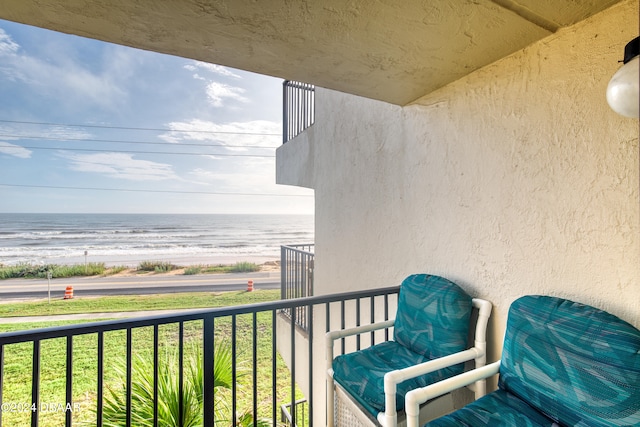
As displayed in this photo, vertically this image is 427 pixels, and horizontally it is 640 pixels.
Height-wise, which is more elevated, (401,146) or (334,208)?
(401,146)

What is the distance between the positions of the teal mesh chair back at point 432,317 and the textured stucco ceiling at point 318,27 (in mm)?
1284

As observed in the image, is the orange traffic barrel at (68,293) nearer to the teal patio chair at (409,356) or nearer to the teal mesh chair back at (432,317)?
the teal patio chair at (409,356)

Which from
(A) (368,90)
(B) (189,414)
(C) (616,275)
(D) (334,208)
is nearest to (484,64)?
(A) (368,90)

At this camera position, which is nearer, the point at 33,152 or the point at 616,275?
the point at 616,275

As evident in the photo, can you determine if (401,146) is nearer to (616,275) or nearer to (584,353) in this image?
(616,275)

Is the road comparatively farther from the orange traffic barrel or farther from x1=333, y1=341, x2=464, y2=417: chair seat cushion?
x1=333, y1=341, x2=464, y2=417: chair seat cushion

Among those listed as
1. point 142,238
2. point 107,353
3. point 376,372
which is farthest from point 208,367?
point 142,238

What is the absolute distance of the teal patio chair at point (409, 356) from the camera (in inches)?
50.4

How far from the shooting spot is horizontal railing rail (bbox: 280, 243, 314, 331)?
463 centimetres

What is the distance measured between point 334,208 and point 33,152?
28507 mm

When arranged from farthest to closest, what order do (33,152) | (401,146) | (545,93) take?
(33,152), (401,146), (545,93)

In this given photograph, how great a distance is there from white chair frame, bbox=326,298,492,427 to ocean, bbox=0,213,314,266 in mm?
13072

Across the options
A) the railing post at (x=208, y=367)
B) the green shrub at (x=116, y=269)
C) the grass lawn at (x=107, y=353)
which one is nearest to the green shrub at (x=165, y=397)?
the grass lawn at (x=107, y=353)

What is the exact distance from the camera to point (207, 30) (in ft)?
3.76
